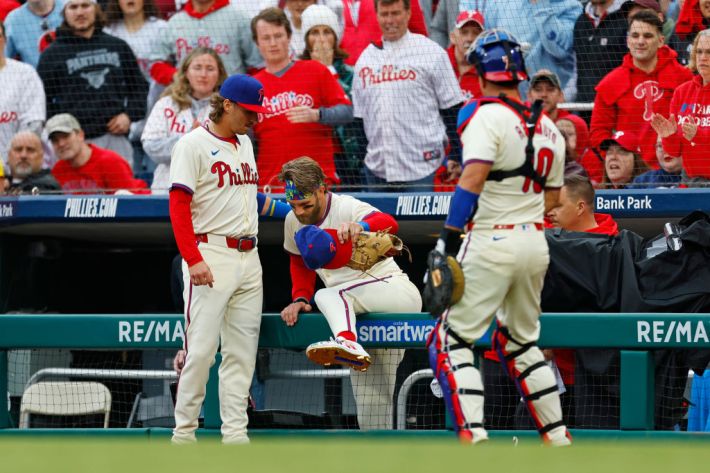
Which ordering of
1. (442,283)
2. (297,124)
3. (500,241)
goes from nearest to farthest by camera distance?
1. (442,283)
2. (500,241)
3. (297,124)

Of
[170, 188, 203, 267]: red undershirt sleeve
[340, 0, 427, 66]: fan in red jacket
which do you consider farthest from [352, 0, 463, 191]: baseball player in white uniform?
[170, 188, 203, 267]: red undershirt sleeve

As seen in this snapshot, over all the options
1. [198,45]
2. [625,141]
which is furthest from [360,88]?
[625,141]

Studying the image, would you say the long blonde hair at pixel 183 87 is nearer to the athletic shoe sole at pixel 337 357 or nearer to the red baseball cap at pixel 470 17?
the red baseball cap at pixel 470 17

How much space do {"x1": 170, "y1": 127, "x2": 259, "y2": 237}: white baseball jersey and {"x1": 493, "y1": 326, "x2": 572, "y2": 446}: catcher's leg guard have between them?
5.51 ft

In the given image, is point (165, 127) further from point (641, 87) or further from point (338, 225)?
point (641, 87)

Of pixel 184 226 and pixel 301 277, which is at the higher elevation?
pixel 184 226

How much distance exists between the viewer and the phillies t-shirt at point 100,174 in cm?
855

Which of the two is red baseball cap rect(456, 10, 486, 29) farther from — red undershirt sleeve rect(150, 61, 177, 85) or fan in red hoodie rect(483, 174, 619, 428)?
red undershirt sleeve rect(150, 61, 177, 85)

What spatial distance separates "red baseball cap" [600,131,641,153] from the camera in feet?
26.0

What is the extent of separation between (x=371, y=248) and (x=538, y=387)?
55.5 inches

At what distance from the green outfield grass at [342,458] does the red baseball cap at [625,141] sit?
12.5 feet

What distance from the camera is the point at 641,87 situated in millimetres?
8000

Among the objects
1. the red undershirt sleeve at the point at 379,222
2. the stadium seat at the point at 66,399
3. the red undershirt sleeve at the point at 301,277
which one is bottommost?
the stadium seat at the point at 66,399

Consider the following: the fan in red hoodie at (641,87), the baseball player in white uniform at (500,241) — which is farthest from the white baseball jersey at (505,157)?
the fan in red hoodie at (641,87)
